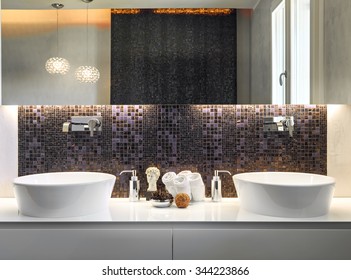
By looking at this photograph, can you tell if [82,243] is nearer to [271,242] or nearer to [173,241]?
[173,241]

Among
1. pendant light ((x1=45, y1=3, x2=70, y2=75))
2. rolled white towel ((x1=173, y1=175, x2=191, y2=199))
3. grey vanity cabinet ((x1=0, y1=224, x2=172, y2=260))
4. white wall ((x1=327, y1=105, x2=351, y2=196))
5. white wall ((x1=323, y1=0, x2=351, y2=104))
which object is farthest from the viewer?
white wall ((x1=327, y1=105, x2=351, y2=196))

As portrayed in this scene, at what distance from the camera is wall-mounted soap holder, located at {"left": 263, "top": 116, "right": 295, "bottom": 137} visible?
215 centimetres

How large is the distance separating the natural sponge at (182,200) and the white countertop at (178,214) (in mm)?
21

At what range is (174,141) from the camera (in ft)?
7.39

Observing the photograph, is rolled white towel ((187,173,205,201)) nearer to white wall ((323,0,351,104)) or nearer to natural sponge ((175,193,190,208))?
natural sponge ((175,193,190,208))

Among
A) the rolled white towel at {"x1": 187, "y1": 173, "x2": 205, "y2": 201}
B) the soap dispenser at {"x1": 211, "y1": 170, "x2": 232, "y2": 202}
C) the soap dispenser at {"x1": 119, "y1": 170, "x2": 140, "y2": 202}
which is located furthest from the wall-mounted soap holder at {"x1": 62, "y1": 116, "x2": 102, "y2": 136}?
the soap dispenser at {"x1": 211, "y1": 170, "x2": 232, "y2": 202}

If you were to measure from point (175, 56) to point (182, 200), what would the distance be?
79 centimetres

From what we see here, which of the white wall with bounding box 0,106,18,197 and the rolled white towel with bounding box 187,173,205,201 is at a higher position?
the white wall with bounding box 0,106,18,197

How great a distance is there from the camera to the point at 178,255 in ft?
5.48

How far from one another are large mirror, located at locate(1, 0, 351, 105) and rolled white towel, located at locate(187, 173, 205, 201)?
0.42 meters

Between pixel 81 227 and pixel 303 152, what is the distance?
1.32 m

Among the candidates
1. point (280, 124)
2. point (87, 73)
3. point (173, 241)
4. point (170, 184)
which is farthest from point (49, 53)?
point (280, 124)

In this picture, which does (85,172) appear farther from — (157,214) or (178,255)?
(178,255)
